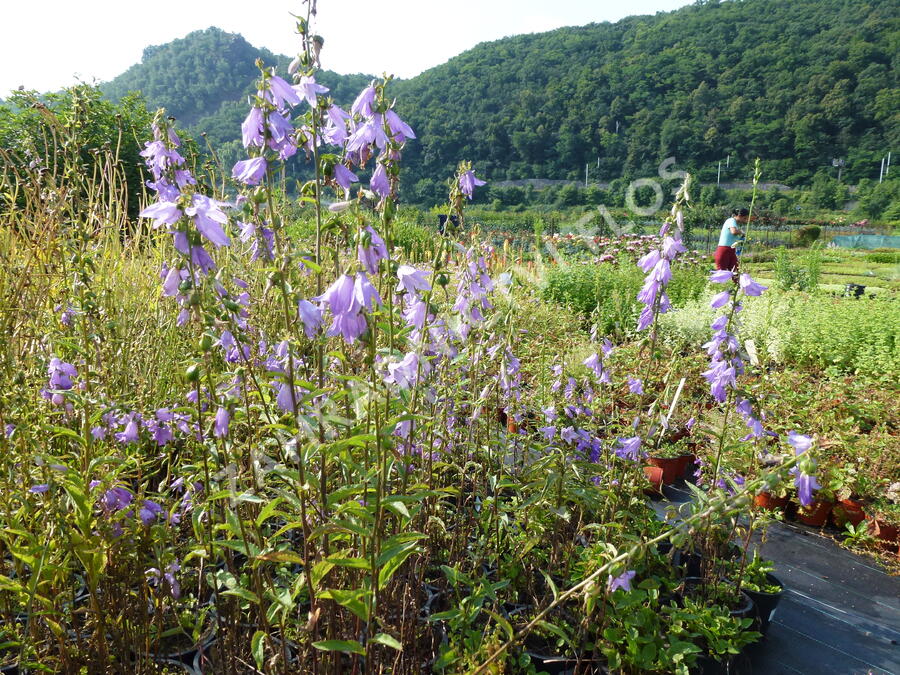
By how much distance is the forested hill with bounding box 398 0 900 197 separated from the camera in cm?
4181

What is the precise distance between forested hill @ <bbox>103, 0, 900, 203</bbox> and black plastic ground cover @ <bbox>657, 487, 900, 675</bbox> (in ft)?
112

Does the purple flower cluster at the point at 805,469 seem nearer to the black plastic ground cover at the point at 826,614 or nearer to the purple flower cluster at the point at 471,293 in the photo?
the purple flower cluster at the point at 471,293

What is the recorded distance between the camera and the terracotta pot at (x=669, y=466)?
12.0 ft

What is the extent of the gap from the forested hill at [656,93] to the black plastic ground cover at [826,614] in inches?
1349

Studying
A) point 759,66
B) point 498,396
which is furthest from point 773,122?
point 498,396

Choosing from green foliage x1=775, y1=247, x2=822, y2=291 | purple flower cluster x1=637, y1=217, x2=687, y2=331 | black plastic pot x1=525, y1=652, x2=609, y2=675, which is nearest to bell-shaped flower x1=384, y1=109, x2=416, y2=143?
purple flower cluster x1=637, y1=217, x2=687, y2=331

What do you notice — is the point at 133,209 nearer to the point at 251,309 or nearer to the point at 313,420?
the point at 251,309

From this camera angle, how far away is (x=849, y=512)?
3.26m

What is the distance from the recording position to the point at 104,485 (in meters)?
1.54

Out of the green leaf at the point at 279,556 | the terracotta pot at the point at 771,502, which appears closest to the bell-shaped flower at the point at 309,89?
the green leaf at the point at 279,556

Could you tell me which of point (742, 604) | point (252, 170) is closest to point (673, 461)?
point (742, 604)

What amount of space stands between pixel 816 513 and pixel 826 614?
0.90 metres

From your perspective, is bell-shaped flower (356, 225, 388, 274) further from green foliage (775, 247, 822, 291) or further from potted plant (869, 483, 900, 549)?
green foliage (775, 247, 822, 291)

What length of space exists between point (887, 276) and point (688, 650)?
20.9 metres
